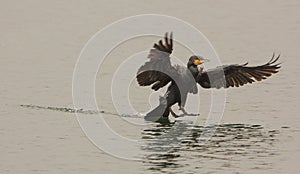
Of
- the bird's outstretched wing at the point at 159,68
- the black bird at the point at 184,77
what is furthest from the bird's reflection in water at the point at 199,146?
the bird's outstretched wing at the point at 159,68

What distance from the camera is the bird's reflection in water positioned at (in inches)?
620

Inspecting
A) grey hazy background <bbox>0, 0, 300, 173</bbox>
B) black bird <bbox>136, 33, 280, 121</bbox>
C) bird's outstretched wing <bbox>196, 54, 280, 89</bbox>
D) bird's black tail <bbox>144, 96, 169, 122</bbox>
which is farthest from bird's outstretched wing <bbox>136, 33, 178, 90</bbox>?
grey hazy background <bbox>0, 0, 300, 173</bbox>

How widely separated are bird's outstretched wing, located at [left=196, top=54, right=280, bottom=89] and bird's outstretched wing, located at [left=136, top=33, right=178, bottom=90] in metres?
0.84

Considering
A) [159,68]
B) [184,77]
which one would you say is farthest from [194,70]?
[159,68]

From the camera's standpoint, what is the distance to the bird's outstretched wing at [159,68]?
17.3 meters

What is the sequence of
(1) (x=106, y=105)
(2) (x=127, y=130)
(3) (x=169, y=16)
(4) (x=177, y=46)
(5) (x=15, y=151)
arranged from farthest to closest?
(3) (x=169, y=16), (4) (x=177, y=46), (1) (x=106, y=105), (2) (x=127, y=130), (5) (x=15, y=151)

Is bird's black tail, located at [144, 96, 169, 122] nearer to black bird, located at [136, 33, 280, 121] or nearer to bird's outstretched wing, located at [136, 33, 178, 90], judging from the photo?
black bird, located at [136, 33, 280, 121]

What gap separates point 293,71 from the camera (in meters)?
22.9

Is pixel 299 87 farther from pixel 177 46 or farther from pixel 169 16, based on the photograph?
pixel 169 16

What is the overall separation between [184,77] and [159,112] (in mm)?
814

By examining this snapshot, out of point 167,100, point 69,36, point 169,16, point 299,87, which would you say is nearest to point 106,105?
point 167,100

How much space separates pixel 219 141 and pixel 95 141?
A: 2.11 meters

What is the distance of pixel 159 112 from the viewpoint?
61.8ft

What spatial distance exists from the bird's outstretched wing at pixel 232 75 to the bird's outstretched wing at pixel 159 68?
33.1 inches
